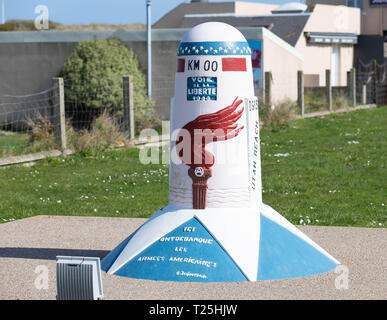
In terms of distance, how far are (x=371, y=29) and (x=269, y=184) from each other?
3193 centimetres

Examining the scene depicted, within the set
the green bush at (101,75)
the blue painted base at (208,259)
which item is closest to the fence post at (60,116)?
the green bush at (101,75)

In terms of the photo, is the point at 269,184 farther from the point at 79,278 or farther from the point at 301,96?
the point at 301,96

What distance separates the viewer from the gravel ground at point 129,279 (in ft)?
20.7

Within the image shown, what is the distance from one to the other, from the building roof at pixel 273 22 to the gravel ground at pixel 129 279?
25.9 m

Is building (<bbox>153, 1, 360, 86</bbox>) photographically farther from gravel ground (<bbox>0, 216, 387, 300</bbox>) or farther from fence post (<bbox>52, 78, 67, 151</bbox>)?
gravel ground (<bbox>0, 216, 387, 300</bbox>)

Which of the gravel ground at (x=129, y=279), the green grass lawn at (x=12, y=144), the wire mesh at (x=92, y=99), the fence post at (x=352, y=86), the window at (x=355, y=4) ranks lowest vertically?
the gravel ground at (x=129, y=279)

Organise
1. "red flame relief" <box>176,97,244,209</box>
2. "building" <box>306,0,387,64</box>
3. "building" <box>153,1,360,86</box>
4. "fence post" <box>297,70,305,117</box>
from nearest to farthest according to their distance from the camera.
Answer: "red flame relief" <box>176,97,244,209</box>
"fence post" <box>297,70,305,117</box>
"building" <box>153,1,360,86</box>
"building" <box>306,0,387,64</box>

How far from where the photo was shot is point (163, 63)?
79.6 ft

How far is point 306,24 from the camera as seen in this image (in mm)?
35094

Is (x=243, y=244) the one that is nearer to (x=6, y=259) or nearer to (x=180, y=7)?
(x=6, y=259)

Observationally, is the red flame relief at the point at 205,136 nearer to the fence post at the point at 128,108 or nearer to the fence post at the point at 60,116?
the fence post at the point at 60,116

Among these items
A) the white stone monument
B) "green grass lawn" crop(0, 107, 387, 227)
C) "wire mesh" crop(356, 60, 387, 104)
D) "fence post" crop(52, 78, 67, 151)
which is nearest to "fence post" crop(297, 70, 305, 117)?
"green grass lawn" crop(0, 107, 387, 227)

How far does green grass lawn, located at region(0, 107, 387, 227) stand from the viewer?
1055 centimetres

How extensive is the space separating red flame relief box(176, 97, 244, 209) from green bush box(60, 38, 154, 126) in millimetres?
14659
